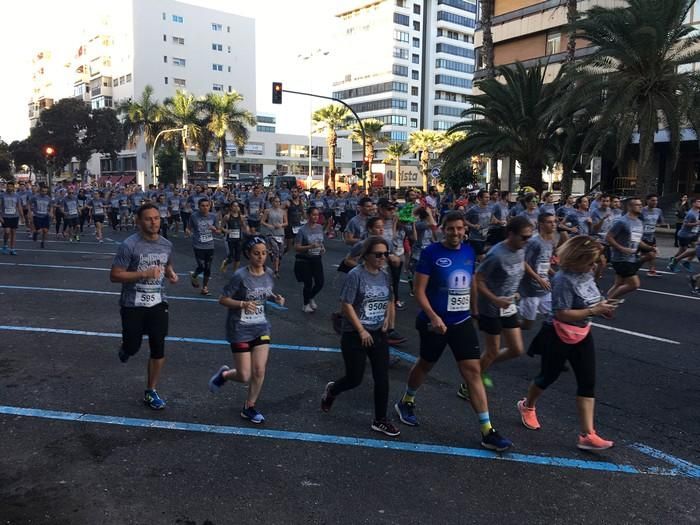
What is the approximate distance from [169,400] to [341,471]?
2.02m

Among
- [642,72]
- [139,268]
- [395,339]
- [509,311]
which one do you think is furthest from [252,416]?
[642,72]

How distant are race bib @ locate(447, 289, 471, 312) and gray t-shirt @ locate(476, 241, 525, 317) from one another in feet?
2.10

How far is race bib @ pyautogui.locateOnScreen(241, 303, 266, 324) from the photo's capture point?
15.2 feet

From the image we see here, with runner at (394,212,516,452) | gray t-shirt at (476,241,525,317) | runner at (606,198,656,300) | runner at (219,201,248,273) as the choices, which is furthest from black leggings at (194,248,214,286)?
runner at (606,198,656,300)

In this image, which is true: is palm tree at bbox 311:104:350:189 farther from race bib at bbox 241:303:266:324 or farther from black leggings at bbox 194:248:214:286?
race bib at bbox 241:303:266:324

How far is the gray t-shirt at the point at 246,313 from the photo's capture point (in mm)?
4621

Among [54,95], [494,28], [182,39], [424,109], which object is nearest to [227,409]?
[494,28]

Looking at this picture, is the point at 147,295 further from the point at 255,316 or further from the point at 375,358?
the point at 375,358

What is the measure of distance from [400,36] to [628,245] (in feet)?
313

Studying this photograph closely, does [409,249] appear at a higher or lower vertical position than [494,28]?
lower

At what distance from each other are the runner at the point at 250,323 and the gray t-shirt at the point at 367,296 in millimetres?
649

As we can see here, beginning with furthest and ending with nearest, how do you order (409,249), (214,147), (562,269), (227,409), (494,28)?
1. (214,147)
2. (494,28)
3. (409,249)
4. (227,409)
5. (562,269)

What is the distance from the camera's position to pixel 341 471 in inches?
155

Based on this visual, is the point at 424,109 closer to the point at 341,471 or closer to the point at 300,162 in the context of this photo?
the point at 300,162
